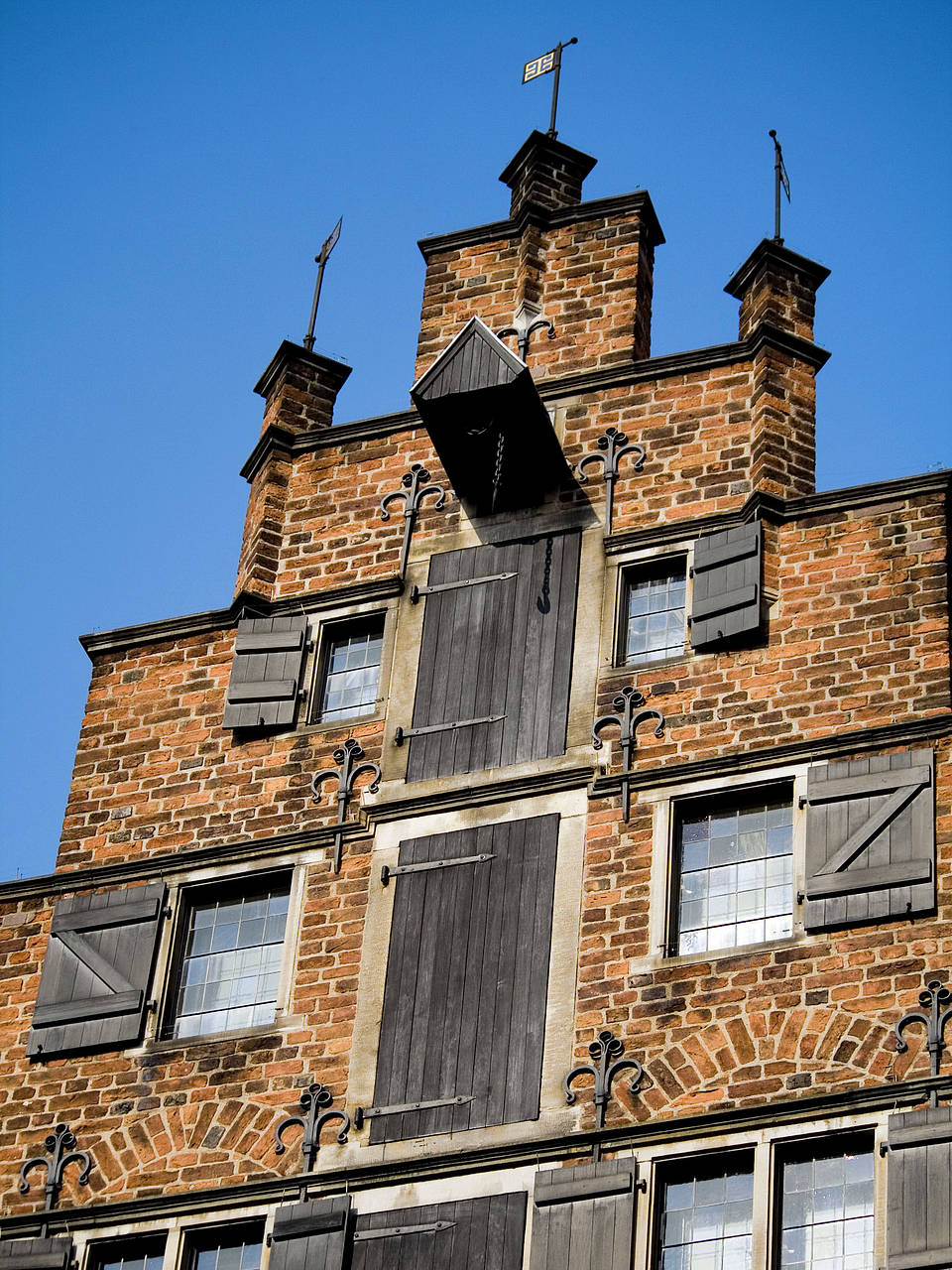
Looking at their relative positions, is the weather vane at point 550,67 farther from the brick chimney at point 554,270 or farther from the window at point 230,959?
the window at point 230,959

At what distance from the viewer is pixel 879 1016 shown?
20.2 meters

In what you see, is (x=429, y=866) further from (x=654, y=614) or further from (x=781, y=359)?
(x=781, y=359)

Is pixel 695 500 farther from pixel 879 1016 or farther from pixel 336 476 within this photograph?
pixel 879 1016

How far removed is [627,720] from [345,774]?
2.34 meters

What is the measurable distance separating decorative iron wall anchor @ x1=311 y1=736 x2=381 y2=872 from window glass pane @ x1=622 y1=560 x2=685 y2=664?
2.22m

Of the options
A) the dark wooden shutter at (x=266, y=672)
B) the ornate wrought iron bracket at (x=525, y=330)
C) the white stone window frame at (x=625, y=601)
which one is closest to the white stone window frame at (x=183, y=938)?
the dark wooden shutter at (x=266, y=672)

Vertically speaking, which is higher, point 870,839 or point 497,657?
point 497,657

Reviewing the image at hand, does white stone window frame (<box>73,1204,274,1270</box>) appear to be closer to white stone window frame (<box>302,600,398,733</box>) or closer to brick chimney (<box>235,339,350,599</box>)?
white stone window frame (<box>302,600,398,733</box>)

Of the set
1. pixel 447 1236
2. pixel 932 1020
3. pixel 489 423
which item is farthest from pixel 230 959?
pixel 932 1020

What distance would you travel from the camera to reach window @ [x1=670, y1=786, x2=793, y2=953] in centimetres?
2128

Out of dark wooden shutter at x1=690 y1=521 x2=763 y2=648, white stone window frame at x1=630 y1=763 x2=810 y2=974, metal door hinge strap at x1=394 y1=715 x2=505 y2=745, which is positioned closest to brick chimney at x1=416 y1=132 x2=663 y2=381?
dark wooden shutter at x1=690 y1=521 x2=763 y2=648

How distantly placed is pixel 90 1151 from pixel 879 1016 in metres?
6.08

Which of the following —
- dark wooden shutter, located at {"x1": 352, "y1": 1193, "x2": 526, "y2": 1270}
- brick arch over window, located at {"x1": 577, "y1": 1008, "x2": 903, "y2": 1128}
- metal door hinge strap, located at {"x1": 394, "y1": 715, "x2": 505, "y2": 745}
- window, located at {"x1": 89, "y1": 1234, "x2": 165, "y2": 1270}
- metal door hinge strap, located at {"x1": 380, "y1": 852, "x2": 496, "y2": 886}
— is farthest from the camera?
metal door hinge strap, located at {"x1": 394, "y1": 715, "x2": 505, "y2": 745}

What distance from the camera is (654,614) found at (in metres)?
23.3
